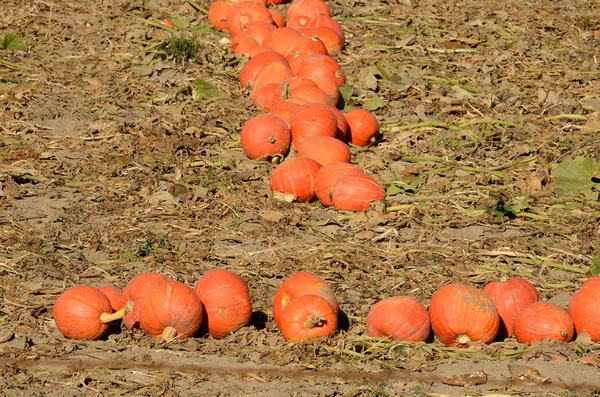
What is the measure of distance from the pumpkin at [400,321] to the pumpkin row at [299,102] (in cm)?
189

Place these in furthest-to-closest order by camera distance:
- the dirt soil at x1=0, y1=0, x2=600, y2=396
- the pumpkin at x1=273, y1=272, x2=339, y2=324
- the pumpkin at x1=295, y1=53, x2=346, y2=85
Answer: the pumpkin at x1=295, y1=53, x2=346, y2=85
the pumpkin at x1=273, y1=272, x2=339, y2=324
the dirt soil at x1=0, y1=0, x2=600, y2=396

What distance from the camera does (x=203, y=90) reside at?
903 centimetres

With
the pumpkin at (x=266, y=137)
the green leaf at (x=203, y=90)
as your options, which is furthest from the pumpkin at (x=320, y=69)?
the pumpkin at (x=266, y=137)

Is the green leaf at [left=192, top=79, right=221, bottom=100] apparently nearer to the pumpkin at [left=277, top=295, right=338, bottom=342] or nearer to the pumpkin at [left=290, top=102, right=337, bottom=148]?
the pumpkin at [left=290, top=102, right=337, bottom=148]

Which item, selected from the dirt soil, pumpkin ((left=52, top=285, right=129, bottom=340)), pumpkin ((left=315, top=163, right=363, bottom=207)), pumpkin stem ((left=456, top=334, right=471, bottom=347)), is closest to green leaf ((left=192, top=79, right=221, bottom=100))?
the dirt soil

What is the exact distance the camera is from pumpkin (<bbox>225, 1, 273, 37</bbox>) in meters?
10.3

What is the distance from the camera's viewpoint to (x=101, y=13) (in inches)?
432

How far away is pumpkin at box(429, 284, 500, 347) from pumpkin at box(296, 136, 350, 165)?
8.02 feet

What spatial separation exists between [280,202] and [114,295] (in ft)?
6.81

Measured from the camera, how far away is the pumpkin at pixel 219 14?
10.6 metres

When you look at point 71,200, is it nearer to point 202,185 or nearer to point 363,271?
point 202,185

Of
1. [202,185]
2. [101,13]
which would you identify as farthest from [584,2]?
[202,185]

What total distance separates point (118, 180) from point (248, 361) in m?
2.96

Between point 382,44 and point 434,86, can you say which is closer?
point 434,86
